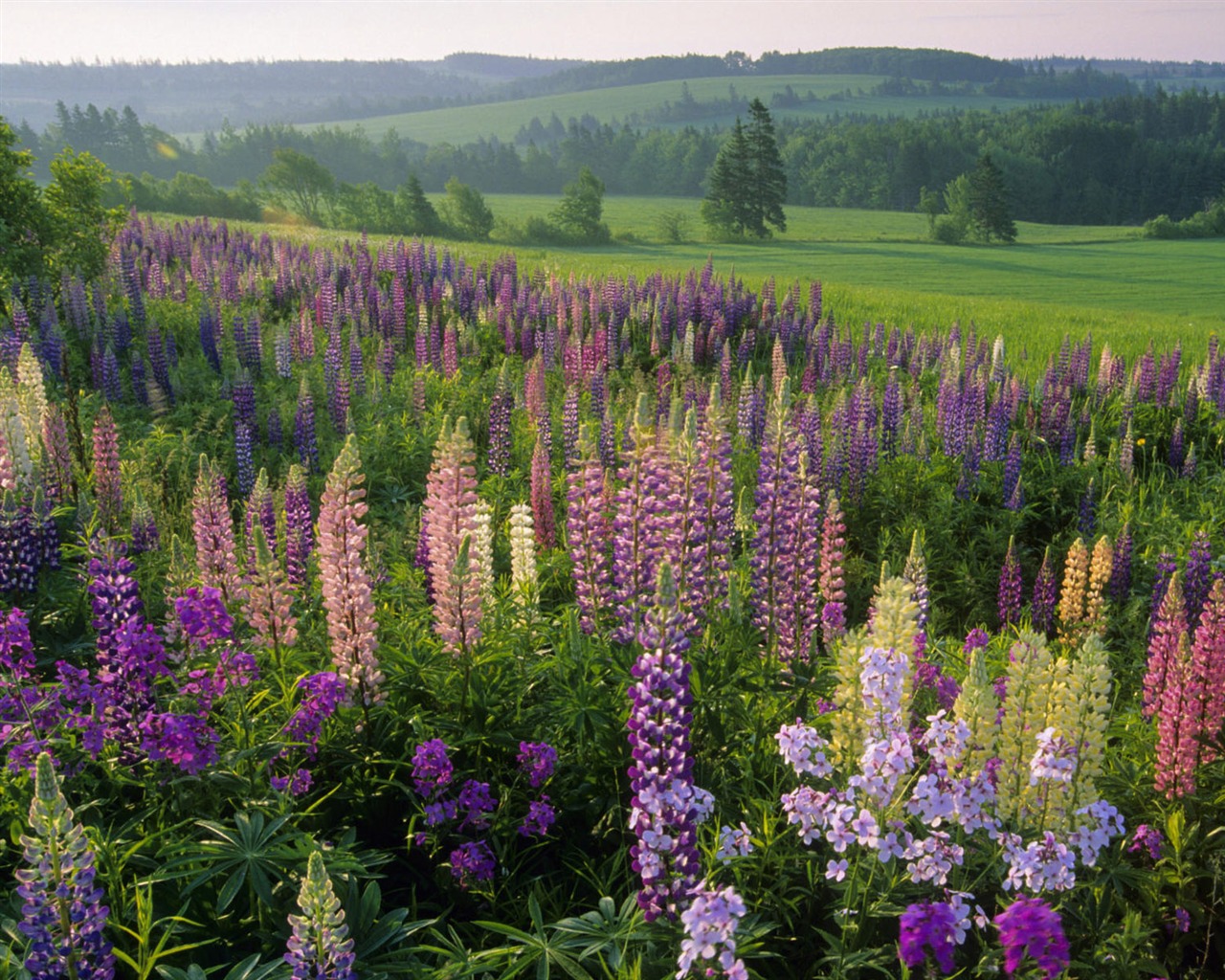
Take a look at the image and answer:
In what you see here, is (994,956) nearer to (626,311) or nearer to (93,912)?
(93,912)

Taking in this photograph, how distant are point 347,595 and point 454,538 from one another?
64 centimetres

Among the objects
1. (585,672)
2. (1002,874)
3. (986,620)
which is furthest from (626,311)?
(1002,874)

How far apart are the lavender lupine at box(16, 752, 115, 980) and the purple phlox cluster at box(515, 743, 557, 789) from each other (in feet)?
6.07

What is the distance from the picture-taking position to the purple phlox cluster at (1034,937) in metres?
2.60

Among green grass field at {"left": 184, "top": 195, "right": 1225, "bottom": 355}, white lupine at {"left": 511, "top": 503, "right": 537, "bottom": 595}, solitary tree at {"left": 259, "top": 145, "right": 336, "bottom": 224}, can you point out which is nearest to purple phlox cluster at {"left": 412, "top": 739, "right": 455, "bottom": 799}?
white lupine at {"left": 511, "top": 503, "right": 537, "bottom": 595}

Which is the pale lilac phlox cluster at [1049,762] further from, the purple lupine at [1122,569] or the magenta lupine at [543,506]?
the purple lupine at [1122,569]

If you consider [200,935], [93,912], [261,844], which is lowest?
[200,935]

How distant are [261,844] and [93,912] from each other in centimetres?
80

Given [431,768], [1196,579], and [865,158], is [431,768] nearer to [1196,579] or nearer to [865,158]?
[1196,579]

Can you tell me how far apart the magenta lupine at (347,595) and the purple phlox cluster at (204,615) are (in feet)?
1.48

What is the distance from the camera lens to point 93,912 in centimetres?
256

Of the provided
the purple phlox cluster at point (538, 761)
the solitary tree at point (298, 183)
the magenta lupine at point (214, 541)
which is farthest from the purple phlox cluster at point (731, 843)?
the solitary tree at point (298, 183)

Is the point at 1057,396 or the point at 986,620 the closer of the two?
the point at 986,620

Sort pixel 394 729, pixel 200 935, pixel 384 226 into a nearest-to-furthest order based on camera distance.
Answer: pixel 200 935 < pixel 394 729 < pixel 384 226
